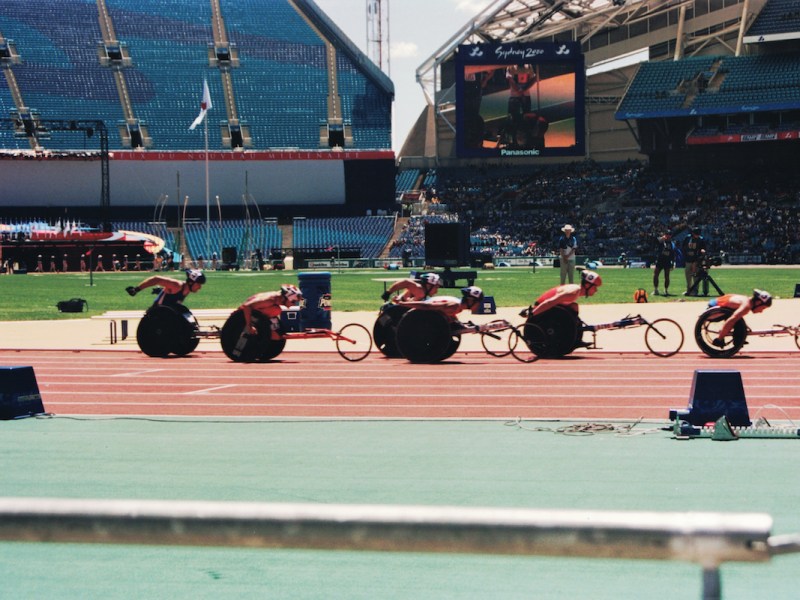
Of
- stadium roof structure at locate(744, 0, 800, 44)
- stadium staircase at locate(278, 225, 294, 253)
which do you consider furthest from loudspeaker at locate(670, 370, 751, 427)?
stadium staircase at locate(278, 225, 294, 253)

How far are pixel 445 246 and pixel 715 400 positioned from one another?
26133 millimetres

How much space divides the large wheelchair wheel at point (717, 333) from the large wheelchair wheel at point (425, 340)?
137 inches

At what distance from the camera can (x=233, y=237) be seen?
3263 inches

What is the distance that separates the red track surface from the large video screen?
2300 inches

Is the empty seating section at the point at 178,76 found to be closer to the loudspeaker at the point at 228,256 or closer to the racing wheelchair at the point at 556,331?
the loudspeaker at the point at 228,256

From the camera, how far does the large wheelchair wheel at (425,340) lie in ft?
52.9

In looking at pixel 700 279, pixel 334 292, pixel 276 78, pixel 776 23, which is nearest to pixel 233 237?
pixel 276 78

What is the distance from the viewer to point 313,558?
589 cm

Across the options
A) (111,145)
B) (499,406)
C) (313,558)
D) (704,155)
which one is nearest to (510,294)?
(499,406)

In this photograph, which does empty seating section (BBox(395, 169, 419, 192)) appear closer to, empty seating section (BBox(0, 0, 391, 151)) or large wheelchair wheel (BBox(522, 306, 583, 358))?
empty seating section (BBox(0, 0, 391, 151))

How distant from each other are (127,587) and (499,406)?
7000mm

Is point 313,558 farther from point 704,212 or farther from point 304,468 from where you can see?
point 704,212

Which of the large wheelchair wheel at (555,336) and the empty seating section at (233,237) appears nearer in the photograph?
the large wheelchair wheel at (555,336)

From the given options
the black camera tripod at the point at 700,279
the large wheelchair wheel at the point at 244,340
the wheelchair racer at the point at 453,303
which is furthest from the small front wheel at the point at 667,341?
the black camera tripod at the point at 700,279
